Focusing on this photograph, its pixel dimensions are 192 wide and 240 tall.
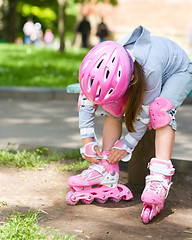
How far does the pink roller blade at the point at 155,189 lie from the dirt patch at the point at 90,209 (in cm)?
7

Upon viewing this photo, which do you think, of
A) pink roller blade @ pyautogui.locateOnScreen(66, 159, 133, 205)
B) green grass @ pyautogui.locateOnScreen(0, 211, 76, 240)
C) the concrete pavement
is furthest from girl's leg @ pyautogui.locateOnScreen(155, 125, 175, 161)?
the concrete pavement

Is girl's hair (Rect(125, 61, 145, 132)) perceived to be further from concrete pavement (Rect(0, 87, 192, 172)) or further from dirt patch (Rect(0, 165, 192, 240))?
concrete pavement (Rect(0, 87, 192, 172))

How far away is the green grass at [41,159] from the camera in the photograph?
11.6ft

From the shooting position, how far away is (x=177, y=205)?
2.96 meters

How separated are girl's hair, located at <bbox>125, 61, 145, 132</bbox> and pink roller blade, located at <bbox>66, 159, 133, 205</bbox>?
0.33 metres

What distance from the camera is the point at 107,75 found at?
8.31ft

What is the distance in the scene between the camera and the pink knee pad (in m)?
2.65

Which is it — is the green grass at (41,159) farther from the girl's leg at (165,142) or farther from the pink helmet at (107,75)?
the pink helmet at (107,75)

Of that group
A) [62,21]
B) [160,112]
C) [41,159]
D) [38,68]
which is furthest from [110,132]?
[62,21]

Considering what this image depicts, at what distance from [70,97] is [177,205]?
4.47 metres

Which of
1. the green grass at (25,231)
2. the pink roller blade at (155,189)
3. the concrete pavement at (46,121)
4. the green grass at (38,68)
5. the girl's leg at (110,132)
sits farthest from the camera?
the green grass at (38,68)

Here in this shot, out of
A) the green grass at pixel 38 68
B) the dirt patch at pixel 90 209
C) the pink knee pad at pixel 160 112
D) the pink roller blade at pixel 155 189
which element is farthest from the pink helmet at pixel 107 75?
the green grass at pixel 38 68

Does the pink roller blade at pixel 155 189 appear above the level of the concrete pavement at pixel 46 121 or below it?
above

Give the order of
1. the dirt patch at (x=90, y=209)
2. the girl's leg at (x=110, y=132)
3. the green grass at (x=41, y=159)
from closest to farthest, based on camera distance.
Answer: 1. the dirt patch at (x=90, y=209)
2. the girl's leg at (x=110, y=132)
3. the green grass at (x=41, y=159)
